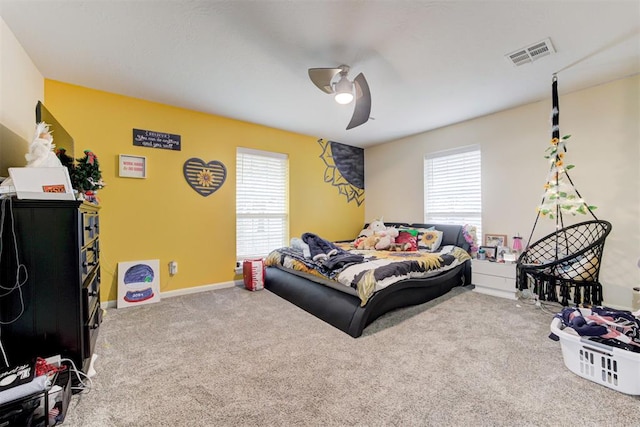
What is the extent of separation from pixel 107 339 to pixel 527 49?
4242mm

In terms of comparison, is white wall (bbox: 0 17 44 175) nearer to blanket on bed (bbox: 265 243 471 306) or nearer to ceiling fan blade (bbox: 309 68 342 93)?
ceiling fan blade (bbox: 309 68 342 93)

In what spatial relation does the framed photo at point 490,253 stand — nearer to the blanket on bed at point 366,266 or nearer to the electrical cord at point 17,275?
the blanket on bed at point 366,266

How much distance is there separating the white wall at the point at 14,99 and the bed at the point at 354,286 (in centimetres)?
260

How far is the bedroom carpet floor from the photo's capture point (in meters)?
1.37

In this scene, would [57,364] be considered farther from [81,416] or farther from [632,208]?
[632,208]

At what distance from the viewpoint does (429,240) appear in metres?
3.79

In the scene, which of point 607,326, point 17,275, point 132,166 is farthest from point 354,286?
point 132,166

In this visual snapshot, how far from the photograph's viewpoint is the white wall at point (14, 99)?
1925 millimetres

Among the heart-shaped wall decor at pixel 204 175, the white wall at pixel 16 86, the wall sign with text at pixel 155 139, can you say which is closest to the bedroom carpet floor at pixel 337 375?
the heart-shaped wall decor at pixel 204 175

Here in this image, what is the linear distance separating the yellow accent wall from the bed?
940 millimetres

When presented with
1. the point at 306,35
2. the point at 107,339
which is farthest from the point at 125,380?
the point at 306,35

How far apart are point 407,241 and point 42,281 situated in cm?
363

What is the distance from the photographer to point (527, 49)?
2227mm

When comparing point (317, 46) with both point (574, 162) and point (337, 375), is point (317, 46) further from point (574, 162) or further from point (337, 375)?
point (574, 162)
